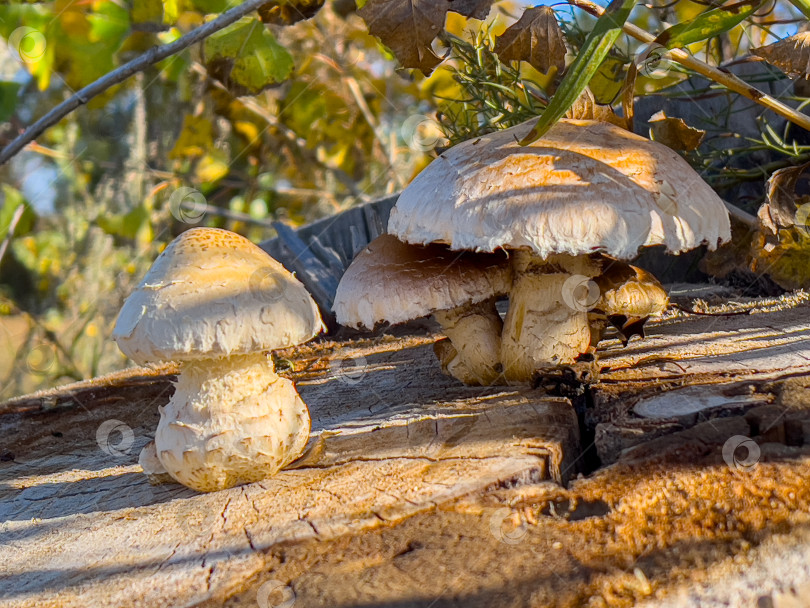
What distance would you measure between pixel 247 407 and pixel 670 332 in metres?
1.55

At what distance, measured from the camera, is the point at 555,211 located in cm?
173

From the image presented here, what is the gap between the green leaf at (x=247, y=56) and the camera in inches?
121

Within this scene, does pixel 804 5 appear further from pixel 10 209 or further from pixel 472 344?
pixel 10 209

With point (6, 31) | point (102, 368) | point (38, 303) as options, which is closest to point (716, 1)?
point (6, 31)

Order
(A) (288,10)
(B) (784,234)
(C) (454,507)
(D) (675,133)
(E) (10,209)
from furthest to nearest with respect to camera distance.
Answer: (E) (10,209) < (A) (288,10) < (B) (784,234) < (D) (675,133) < (C) (454,507)

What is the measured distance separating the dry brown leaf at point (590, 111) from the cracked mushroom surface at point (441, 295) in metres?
0.53

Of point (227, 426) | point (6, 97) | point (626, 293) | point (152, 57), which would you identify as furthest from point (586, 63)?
point (6, 97)

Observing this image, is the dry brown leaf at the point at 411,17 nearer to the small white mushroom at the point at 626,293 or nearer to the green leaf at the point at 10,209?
the small white mushroom at the point at 626,293

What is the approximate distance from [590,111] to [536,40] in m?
0.29

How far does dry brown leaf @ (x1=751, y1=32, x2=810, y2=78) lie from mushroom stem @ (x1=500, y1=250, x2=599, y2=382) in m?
0.89

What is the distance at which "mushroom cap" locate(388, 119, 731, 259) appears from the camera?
1.73m

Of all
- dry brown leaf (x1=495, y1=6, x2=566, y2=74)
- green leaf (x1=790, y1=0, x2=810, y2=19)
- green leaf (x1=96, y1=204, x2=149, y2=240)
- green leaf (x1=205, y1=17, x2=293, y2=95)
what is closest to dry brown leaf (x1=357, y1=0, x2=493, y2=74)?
dry brown leaf (x1=495, y1=6, x2=566, y2=74)

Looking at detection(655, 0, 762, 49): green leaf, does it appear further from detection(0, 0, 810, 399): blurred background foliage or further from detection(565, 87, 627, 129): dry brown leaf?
detection(0, 0, 810, 399): blurred background foliage

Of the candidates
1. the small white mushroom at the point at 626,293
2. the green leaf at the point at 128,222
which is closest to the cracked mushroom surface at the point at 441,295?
the small white mushroom at the point at 626,293
